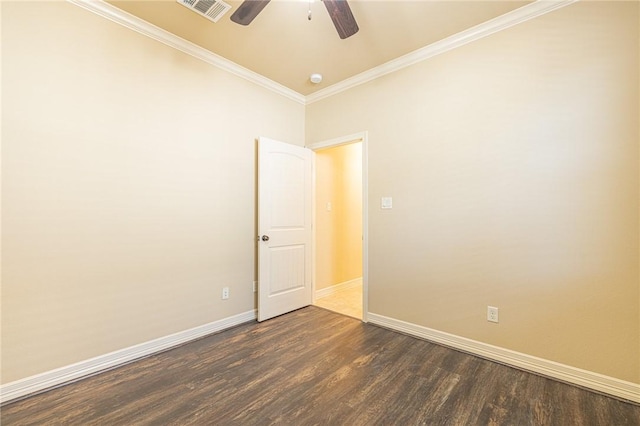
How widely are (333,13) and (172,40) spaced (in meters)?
1.62

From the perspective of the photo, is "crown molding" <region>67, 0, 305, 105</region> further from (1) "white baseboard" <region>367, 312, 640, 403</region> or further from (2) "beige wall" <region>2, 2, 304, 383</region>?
(1) "white baseboard" <region>367, 312, 640, 403</region>

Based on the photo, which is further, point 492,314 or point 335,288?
point 335,288

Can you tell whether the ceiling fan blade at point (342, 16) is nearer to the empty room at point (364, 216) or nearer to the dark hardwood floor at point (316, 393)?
the empty room at point (364, 216)

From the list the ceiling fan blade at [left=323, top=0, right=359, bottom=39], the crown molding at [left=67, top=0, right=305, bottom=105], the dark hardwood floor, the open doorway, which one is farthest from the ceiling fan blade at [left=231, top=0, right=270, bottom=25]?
the dark hardwood floor

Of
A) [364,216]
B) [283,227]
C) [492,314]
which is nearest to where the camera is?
[492,314]

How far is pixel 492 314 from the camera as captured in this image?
2.24 m

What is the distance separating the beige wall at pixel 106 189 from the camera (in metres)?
1.76

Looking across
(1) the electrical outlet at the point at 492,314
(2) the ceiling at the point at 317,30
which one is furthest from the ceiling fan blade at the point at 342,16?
(1) the electrical outlet at the point at 492,314

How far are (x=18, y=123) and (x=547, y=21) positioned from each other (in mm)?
3791

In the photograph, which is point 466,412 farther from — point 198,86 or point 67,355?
point 198,86

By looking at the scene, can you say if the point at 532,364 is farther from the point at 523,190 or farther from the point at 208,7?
the point at 208,7

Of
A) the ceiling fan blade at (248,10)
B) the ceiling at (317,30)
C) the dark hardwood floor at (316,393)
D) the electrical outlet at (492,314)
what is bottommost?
the dark hardwood floor at (316,393)

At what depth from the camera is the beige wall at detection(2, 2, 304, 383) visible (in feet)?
5.79

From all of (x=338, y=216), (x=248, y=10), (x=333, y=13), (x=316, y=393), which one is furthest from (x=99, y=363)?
(x=338, y=216)
